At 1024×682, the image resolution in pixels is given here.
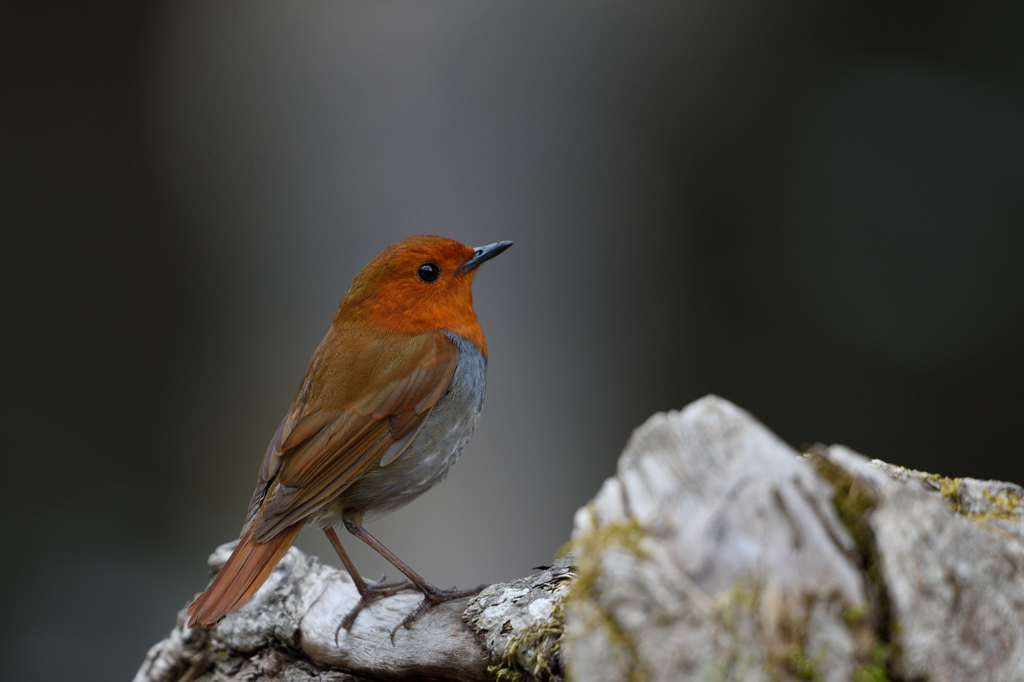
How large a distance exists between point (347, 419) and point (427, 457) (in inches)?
12.1

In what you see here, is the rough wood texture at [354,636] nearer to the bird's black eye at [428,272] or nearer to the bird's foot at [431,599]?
the bird's foot at [431,599]

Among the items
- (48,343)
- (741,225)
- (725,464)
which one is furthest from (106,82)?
(725,464)

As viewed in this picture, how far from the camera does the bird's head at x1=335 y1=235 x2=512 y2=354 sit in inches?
112

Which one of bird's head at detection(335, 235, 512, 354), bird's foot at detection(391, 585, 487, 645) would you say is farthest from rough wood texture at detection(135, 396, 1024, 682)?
bird's head at detection(335, 235, 512, 354)

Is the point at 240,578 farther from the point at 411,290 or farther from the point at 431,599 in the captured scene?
the point at 411,290

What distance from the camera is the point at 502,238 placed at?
14.8ft

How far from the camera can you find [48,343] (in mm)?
4801

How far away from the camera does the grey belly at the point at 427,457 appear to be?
8.59ft

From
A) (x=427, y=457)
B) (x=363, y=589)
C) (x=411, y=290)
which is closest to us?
(x=363, y=589)

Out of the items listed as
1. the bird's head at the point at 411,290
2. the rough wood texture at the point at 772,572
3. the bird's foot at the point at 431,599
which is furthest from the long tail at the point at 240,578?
the rough wood texture at the point at 772,572

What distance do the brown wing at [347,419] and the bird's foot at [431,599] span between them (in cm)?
44

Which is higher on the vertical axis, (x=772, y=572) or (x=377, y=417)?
(x=377, y=417)

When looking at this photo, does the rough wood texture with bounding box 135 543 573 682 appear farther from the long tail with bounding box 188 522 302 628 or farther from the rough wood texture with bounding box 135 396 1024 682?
the rough wood texture with bounding box 135 396 1024 682

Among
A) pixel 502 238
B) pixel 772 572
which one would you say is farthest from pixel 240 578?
pixel 502 238
